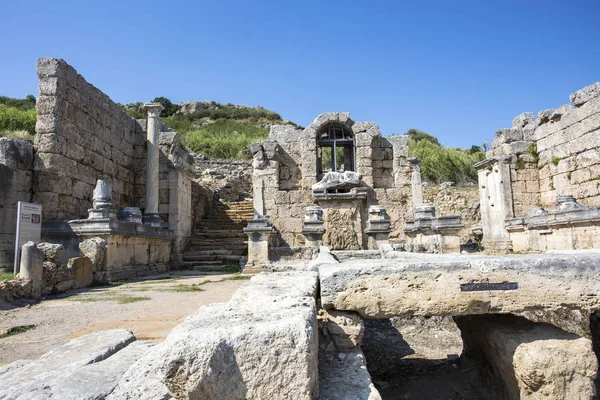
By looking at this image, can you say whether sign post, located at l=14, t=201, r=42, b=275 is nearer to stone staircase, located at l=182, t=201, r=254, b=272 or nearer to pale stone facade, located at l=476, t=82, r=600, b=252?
stone staircase, located at l=182, t=201, r=254, b=272

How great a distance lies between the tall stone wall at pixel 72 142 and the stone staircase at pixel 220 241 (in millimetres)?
2841

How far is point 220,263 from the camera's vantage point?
12297 mm

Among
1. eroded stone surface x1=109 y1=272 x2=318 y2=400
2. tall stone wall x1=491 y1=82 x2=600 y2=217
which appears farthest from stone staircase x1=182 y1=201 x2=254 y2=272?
eroded stone surface x1=109 y1=272 x2=318 y2=400

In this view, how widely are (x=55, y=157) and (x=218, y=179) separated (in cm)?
1059

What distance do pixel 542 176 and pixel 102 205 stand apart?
12.9m

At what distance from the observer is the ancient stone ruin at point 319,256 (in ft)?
6.57

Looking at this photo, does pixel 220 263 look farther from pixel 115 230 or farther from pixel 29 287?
pixel 29 287

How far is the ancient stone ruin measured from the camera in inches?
78.9

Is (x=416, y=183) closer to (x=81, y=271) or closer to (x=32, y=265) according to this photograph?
(x=81, y=271)

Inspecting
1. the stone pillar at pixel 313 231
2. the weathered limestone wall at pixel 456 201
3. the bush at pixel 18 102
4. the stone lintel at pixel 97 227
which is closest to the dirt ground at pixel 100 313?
the stone lintel at pixel 97 227

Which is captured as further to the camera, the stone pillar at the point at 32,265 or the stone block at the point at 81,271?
the stone block at the point at 81,271

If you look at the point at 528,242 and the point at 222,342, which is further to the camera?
the point at 528,242

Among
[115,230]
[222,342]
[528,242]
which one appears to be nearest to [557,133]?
[528,242]

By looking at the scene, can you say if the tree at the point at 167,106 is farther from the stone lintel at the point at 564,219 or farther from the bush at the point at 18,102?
the stone lintel at the point at 564,219
